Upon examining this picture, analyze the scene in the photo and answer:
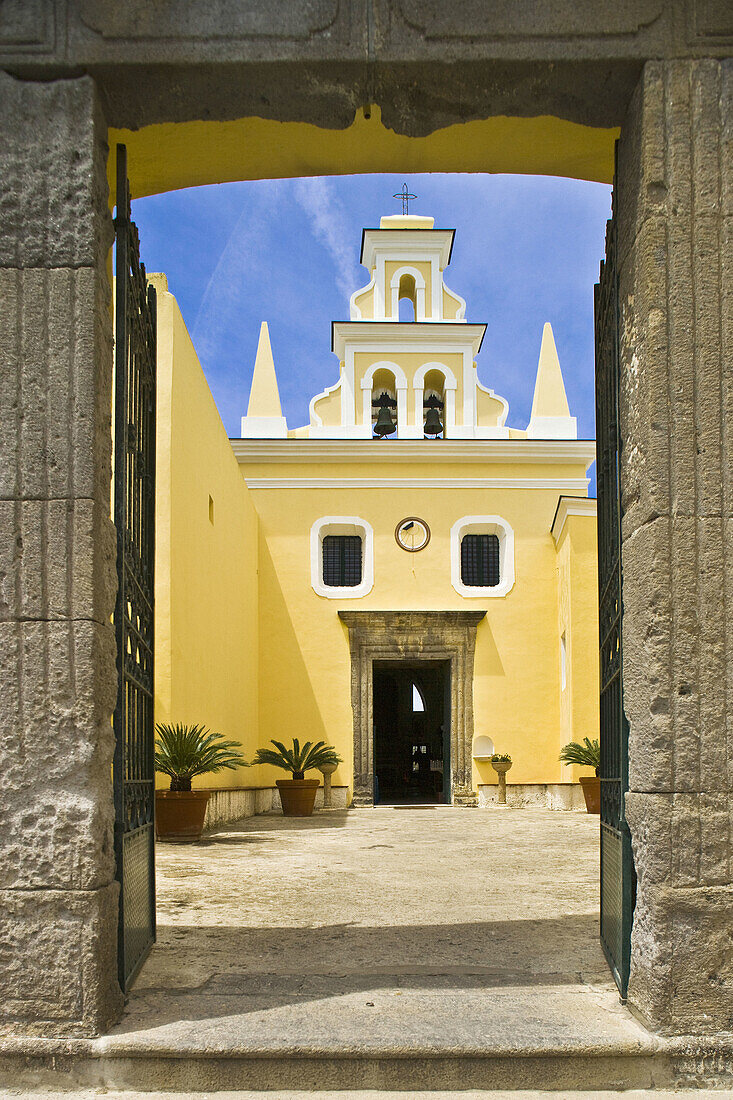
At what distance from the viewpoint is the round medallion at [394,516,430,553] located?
17266mm

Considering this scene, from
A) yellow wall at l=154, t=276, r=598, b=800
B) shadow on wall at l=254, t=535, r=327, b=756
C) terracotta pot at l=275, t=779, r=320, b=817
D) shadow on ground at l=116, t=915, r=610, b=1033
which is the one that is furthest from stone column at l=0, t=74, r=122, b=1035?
shadow on wall at l=254, t=535, r=327, b=756

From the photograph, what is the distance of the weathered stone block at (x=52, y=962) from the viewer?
123 inches

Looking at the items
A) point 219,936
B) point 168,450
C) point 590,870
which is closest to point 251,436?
point 168,450

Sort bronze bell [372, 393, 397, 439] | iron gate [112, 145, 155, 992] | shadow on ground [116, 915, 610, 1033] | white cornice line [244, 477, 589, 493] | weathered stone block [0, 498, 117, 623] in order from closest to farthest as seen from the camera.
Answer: weathered stone block [0, 498, 117, 623], shadow on ground [116, 915, 610, 1033], iron gate [112, 145, 155, 992], white cornice line [244, 477, 589, 493], bronze bell [372, 393, 397, 439]

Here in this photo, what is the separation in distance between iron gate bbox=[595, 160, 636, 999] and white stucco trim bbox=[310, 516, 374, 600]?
12.8 m

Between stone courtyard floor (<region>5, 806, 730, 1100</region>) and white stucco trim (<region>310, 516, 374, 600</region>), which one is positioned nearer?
stone courtyard floor (<region>5, 806, 730, 1100</region>)

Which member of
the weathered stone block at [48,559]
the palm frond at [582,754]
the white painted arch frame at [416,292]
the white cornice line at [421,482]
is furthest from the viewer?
the white painted arch frame at [416,292]

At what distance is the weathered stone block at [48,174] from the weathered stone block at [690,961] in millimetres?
2766

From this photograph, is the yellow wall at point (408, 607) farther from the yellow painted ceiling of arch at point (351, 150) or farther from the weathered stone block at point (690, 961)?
the weathered stone block at point (690, 961)

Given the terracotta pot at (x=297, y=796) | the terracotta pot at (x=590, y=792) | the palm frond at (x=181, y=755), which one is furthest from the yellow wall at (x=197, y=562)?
the terracotta pot at (x=590, y=792)

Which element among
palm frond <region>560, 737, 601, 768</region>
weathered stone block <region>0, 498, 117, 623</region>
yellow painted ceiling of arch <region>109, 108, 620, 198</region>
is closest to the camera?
weathered stone block <region>0, 498, 117, 623</region>

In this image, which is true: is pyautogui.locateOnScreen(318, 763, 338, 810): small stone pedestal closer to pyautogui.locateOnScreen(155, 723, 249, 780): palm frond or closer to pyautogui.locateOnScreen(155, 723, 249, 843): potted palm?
pyautogui.locateOnScreen(155, 723, 249, 843): potted palm

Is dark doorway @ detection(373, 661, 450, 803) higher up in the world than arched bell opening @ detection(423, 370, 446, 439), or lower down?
lower down

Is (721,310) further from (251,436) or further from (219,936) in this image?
(251,436)
